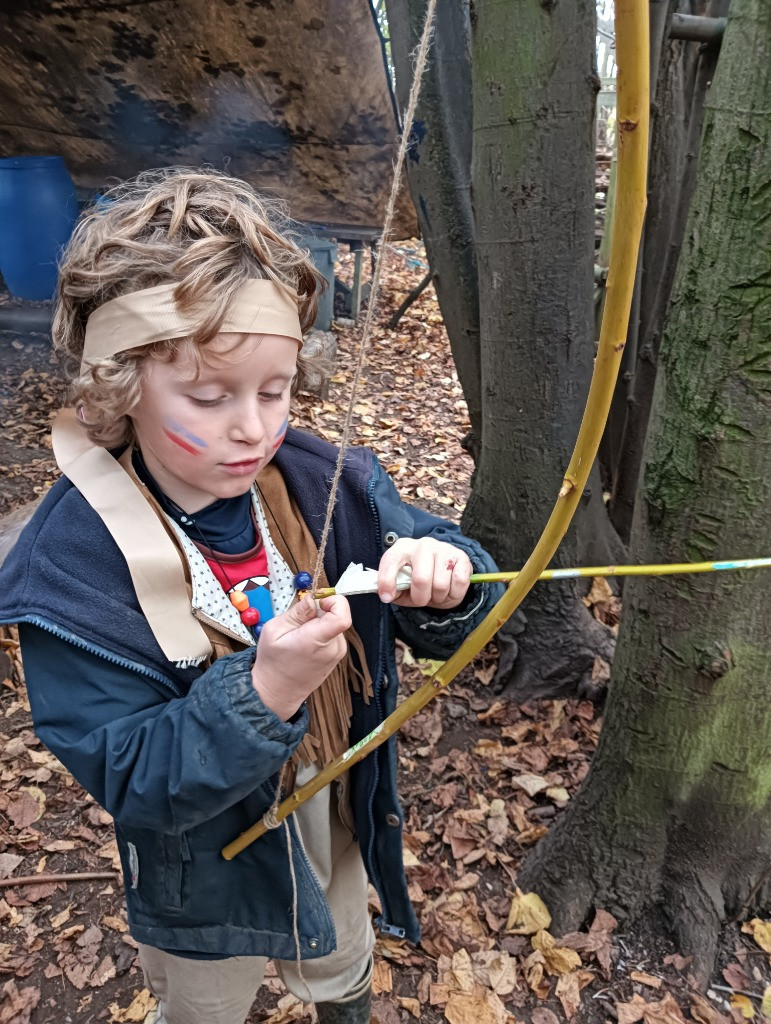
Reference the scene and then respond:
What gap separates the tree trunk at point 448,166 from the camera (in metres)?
2.96

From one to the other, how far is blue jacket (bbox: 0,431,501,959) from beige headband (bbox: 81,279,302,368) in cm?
29

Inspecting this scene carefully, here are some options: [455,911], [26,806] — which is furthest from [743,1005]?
[26,806]

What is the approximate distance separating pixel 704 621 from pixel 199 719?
49.9 inches

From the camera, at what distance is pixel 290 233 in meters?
1.54

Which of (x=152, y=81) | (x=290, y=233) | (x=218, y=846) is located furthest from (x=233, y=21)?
(x=218, y=846)

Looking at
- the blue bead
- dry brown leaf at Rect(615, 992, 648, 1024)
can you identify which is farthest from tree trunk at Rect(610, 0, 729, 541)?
the blue bead

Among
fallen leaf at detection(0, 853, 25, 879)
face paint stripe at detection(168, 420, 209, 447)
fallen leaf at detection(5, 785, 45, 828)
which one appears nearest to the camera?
face paint stripe at detection(168, 420, 209, 447)

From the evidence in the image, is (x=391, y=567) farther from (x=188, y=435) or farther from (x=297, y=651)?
(x=188, y=435)

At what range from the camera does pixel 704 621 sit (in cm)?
184

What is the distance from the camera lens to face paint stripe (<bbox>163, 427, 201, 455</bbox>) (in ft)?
4.18

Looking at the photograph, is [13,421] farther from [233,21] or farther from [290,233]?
[290,233]

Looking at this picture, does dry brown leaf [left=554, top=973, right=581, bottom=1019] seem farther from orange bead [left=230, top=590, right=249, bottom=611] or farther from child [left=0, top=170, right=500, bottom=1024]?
orange bead [left=230, top=590, right=249, bottom=611]

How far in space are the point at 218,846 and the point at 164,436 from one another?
2.72 ft

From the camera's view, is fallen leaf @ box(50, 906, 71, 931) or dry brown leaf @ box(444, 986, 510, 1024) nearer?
dry brown leaf @ box(444, 986, 510, 1024)
